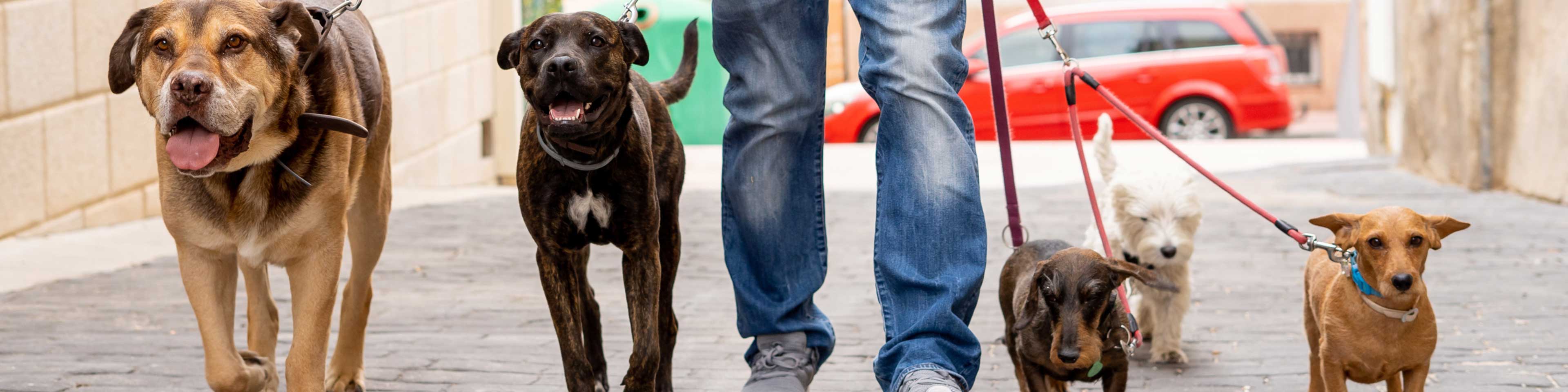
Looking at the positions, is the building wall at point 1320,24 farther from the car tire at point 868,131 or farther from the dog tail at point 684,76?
the dog tail at point 684,76

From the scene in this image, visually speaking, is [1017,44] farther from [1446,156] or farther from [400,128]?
[400,128]

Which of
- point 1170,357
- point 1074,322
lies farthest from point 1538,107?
point 1074,322

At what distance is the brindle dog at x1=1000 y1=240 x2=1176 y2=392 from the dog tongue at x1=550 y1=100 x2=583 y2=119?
1.18 meters

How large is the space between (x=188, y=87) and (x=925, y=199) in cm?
162

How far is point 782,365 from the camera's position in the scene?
3572 mm

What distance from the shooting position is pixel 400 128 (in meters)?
13.1

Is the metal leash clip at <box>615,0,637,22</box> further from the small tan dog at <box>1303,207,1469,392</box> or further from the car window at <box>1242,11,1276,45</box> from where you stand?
the car window at <box>1242,11,1276,45</box>

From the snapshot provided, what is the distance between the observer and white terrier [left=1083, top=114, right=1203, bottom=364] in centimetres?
473

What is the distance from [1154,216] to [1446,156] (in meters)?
8.19

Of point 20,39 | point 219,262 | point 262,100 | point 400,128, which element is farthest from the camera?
point 400,128

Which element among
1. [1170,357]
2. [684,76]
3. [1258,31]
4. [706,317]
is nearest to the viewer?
[684,76]

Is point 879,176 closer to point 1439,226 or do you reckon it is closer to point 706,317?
point 1439,226

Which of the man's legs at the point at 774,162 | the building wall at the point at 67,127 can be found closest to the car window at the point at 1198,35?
the building wall at the point at 67,127

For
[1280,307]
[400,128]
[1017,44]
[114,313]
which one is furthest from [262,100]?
[1017,44]
